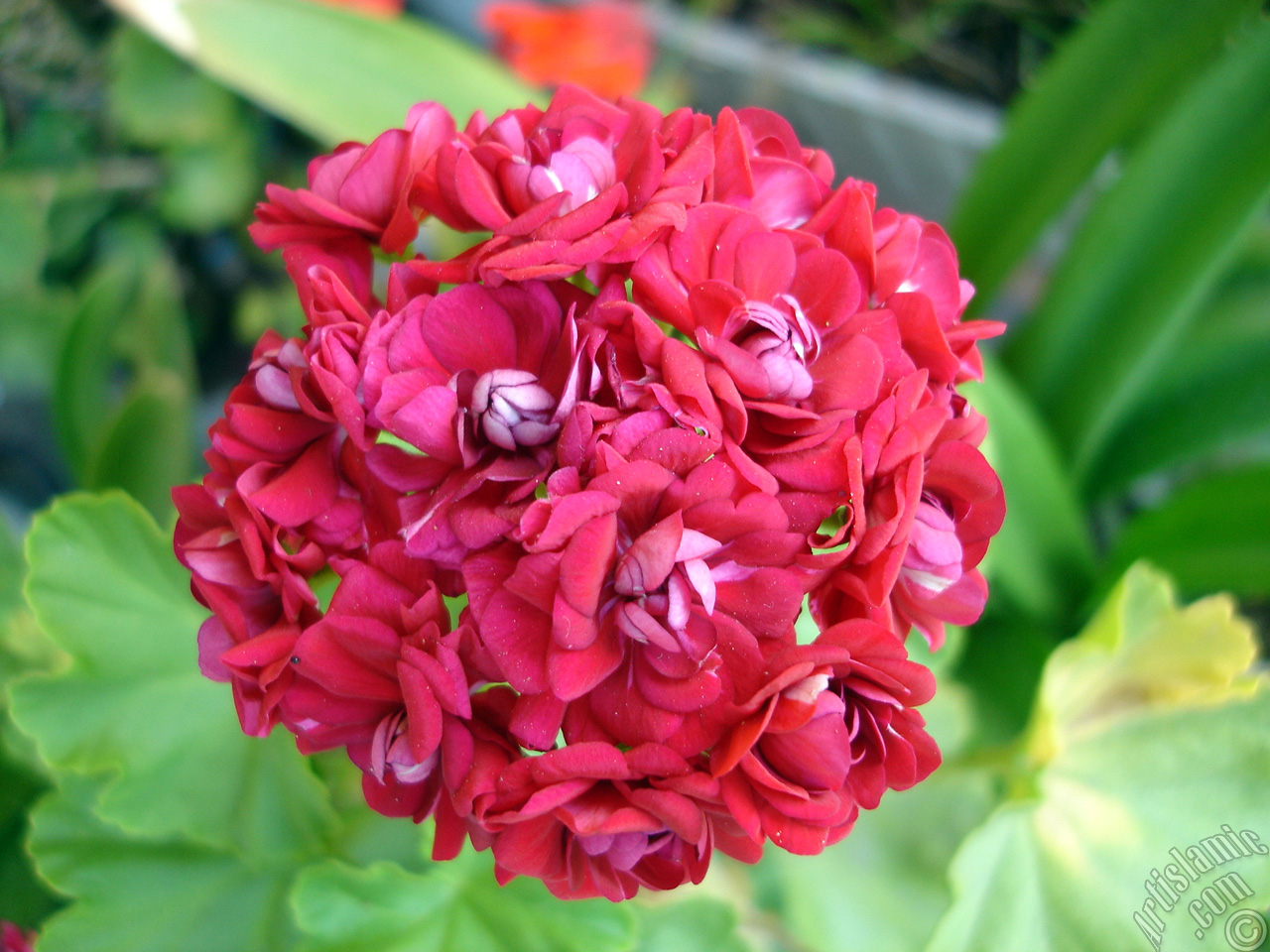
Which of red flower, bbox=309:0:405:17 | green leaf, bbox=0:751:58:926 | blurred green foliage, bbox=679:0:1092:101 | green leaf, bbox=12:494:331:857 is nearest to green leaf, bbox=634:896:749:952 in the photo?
green leaf, bbox=12:494:331:857

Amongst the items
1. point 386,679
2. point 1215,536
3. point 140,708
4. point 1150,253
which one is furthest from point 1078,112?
point 140,708

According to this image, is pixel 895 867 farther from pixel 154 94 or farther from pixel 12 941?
pixel 154 94

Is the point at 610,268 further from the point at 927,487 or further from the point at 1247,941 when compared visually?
the point at 1247,941

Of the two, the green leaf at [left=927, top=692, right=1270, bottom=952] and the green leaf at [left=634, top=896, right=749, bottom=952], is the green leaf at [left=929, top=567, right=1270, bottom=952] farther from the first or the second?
the green leaf at [left=634, top=896, right=749, bottom=952]

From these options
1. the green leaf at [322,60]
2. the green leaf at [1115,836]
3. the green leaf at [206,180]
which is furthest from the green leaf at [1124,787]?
the green leaf at [206,180]

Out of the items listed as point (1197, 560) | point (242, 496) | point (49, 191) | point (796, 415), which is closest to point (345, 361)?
point (242, 496)

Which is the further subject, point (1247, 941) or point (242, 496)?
point (1247, 941)
